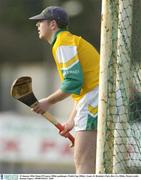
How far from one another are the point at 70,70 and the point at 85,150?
659 millimetres

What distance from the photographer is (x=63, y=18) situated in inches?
317

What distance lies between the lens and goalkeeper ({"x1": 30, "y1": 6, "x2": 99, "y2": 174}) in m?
7.74

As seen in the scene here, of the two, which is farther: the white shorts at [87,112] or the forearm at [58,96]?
the white shorts at [87,112]

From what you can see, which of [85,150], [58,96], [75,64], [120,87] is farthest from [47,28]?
[120,87]

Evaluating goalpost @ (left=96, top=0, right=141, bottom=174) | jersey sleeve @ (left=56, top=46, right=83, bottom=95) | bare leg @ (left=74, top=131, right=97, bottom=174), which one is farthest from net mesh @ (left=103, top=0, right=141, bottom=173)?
bare leg @ (left=74, top=131, right=97, bottom=174)

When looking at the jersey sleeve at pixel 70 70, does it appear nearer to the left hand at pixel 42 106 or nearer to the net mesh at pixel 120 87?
the left hand at pixel 42 106

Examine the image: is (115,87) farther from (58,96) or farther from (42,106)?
(42,106)

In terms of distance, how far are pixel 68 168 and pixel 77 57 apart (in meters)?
9.64

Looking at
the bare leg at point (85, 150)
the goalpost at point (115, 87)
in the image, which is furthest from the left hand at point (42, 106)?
the goalpost at point (115, 87)

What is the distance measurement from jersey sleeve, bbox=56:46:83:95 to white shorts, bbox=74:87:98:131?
0.21m

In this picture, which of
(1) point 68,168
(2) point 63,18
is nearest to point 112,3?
(2) point 63,18

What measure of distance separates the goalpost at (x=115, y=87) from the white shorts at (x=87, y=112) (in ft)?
2.28

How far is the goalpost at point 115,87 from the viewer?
23.4 ft

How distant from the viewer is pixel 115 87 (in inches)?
282
